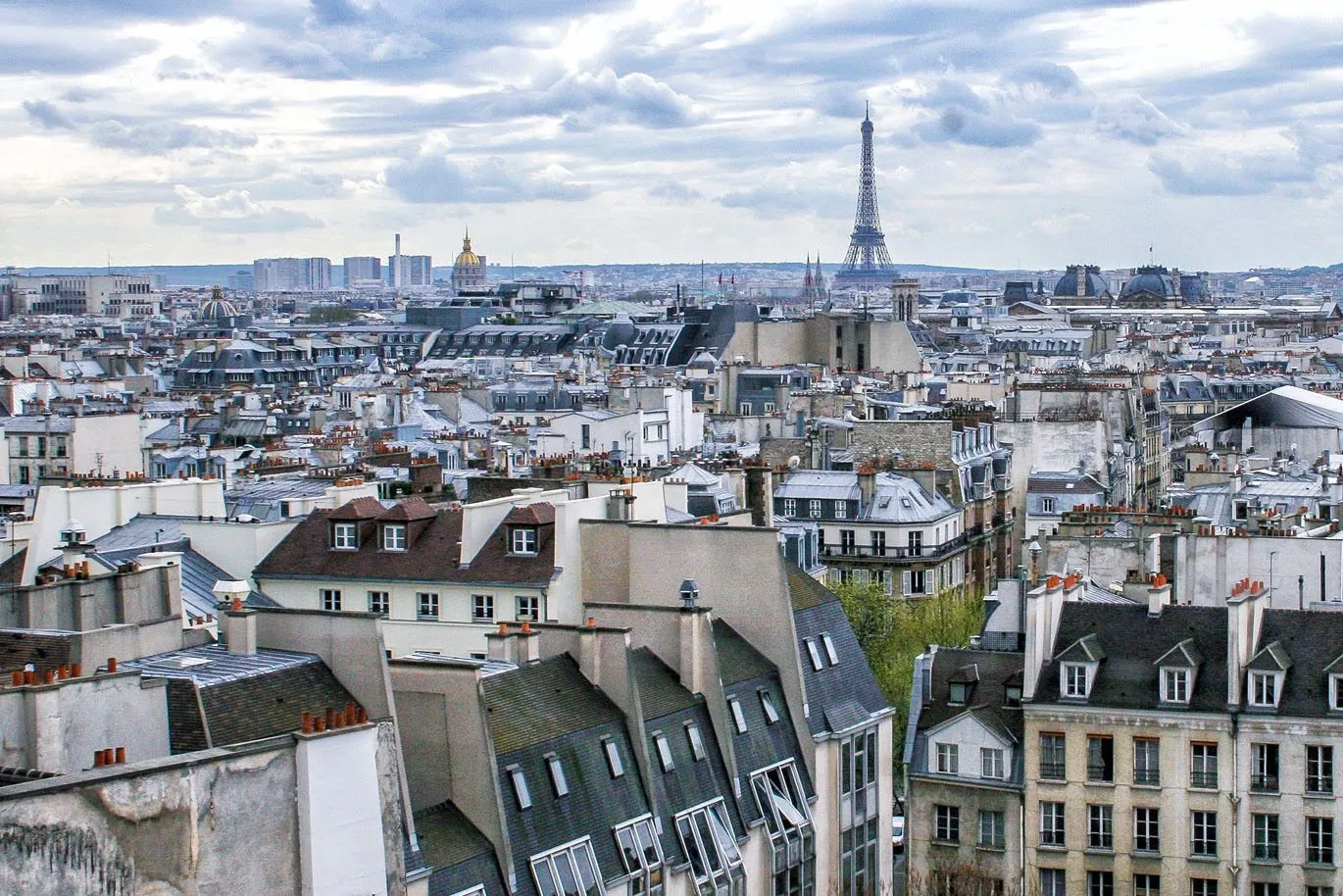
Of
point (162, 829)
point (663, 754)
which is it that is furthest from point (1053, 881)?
point (162, 829)

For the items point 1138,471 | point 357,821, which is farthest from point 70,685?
point 1138,471

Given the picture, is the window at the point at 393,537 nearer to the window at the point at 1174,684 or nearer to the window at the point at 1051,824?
the window at the point at 1051,824

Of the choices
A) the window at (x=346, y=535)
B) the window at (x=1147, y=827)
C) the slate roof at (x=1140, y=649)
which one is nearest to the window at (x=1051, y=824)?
the window at (x=1147, y=827)

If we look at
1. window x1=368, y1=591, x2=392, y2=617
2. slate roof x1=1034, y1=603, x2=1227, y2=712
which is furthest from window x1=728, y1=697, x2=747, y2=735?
window x1=368, y1=591, x2=392, y2=617

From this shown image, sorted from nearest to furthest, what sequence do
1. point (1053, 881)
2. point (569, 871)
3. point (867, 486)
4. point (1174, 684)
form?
point (569, 871)
point (1174, 684)
point (1053, 881)
point (867, 486)

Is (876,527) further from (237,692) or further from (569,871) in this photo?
(237,692)

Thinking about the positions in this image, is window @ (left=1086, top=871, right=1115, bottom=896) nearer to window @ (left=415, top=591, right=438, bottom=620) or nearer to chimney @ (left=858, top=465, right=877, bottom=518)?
window @ (left=415, top=591, right=438, bottom=620)
